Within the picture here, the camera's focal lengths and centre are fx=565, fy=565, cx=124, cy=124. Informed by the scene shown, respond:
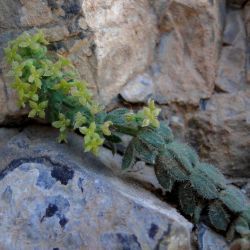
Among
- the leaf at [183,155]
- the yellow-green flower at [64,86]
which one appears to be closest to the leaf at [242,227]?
the leaf at [183,155]

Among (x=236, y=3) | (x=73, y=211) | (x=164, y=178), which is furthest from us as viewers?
(x=236, y=3)

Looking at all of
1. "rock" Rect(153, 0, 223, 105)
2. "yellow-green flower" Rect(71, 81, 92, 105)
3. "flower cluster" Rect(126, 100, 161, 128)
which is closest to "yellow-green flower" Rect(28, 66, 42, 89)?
"yellow-green flower" Rect(71, 81, 92, 105)

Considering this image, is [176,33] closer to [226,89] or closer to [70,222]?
[226,89]

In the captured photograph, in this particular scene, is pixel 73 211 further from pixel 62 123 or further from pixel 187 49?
pixel 187 49

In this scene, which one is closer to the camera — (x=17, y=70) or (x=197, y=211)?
(x=17, y=70)

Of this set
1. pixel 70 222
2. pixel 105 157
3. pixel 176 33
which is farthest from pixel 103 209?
pixel 176 33

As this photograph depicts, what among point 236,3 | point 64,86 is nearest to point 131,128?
point 64,86

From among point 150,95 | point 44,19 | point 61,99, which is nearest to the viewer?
point 61,99
